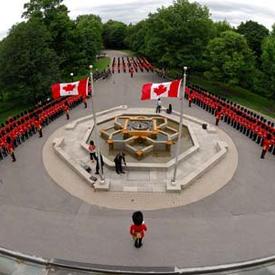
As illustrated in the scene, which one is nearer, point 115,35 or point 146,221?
point 146,221

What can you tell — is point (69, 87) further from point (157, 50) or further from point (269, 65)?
point (157, 50)

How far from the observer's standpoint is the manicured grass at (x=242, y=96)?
3175 centimetres

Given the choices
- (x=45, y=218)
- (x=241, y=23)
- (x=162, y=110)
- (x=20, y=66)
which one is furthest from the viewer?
(x=241, y=23)

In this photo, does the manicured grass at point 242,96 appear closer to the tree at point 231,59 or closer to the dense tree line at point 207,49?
the dense tree line at point 207,49

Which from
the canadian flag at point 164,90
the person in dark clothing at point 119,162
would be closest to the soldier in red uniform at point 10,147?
the person in dark clothing at point 119,162

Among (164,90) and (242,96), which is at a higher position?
(164,90)

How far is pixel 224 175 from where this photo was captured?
15.4 meters

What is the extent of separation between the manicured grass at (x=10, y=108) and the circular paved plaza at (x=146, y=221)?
16607 mm

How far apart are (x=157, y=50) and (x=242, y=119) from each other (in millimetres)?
19979

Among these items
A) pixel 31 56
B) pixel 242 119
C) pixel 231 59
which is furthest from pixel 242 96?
pixel 31 56

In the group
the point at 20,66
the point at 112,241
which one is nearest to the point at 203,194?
the point at 112,241

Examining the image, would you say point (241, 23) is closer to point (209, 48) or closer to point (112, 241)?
point (209, 48)

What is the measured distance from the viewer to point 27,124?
1986cm

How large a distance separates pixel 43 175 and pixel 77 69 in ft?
80.0
